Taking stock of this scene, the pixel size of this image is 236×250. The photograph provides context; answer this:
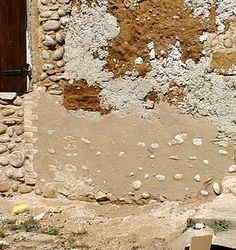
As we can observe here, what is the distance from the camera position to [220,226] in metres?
4.60

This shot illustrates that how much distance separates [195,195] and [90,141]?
112 cm

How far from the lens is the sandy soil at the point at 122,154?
5.52 metres

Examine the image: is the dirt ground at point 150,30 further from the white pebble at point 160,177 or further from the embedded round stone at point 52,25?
the white pebble at point 160,177

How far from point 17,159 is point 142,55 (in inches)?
66.1

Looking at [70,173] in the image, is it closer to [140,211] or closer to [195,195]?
[140,211]

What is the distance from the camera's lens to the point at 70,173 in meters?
6.01

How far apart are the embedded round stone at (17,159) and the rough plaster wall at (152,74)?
0.95 meters

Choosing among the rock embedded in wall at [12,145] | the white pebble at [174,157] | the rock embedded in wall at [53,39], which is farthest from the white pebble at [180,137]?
the rock embedded in wall at [12,145]

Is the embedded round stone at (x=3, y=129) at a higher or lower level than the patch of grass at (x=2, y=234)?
higher


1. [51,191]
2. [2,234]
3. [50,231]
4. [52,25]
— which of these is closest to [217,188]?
[50,231]

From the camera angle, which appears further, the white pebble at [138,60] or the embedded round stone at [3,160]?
the embedded round stone at [3,160]

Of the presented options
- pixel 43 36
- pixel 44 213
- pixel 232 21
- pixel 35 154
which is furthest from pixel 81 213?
pixel 232 21

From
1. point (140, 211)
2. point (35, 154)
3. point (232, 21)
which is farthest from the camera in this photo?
point (35, 154)

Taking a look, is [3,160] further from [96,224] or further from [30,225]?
[96,224]
